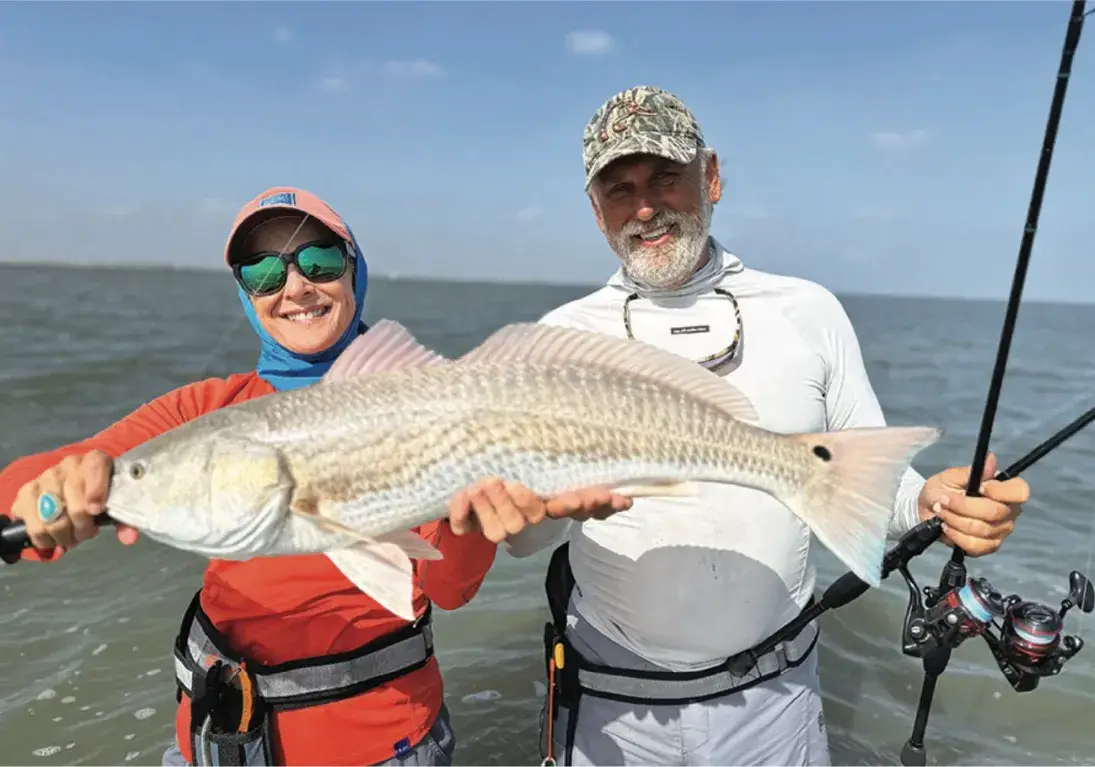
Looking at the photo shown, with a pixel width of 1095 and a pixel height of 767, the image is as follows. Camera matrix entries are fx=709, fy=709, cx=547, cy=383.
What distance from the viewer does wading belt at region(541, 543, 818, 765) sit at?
126 inches

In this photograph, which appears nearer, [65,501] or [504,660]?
[65,501]

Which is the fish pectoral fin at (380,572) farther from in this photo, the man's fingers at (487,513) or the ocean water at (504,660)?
the ocean water at (504,660)

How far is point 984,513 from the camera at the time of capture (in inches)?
109

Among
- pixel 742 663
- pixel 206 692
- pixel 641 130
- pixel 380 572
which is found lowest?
pixel 206 692

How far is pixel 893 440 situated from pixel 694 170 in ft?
5.61

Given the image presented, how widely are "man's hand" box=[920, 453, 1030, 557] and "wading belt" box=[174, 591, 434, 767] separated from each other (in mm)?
2321

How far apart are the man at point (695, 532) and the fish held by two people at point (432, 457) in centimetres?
60

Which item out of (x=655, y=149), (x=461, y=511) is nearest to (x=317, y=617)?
(x=461, y=511)

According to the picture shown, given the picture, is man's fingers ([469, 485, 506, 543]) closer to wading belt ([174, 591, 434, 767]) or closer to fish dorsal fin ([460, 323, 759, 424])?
fish dorsal fin ([460, 323, 759, 424])

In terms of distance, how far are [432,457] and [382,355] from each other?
18.0 inches

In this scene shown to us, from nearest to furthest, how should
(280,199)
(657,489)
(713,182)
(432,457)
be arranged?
1. (432,457)
2. (657,489)
3. (280,199)
4. (713,182)

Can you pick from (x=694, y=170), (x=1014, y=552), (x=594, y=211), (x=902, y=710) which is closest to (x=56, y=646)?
(x=594, y=211)

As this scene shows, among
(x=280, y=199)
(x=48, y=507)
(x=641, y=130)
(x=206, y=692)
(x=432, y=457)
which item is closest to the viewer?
(x=48, y=507)

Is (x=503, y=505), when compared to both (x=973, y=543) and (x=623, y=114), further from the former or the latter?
(x=623, y=114)
